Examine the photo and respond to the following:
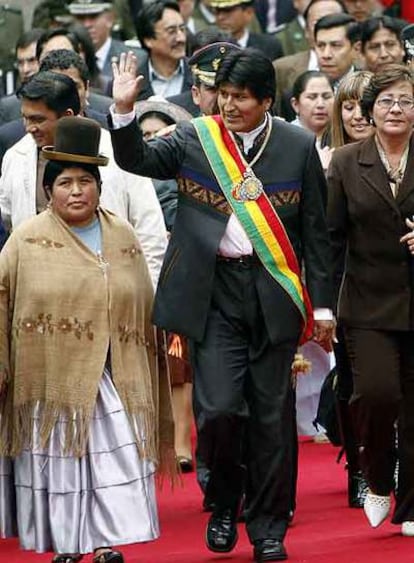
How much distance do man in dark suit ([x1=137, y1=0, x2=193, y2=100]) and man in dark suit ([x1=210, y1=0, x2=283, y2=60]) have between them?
1.08 meters

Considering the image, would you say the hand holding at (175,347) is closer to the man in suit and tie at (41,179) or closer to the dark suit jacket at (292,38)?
the man in suit and tie at (41,179)

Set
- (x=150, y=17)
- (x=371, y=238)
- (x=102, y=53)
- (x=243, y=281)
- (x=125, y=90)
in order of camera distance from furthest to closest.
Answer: (x=102, y=53), (x=150, y=17), (x=371, y=238), (x=243, y=281), (x=125, y=90)

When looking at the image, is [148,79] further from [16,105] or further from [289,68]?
[16,105]

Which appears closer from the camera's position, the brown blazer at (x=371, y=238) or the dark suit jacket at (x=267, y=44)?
the brown blazer at (x=371, y=238)

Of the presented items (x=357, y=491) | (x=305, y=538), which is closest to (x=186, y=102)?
(x=357, y=491)

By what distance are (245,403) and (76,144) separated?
130 centimetres

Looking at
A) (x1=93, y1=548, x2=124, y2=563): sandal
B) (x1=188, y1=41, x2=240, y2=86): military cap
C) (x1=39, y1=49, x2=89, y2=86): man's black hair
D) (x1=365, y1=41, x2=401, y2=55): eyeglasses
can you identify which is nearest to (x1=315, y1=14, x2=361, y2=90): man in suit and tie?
(x1=365, y1=41, x2=401, y2=55): eyeglasses

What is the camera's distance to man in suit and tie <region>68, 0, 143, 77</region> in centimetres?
1551

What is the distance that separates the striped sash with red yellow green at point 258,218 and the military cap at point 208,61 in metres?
1.19

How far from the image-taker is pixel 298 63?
14.9 m

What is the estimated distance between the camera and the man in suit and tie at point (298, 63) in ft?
45.9

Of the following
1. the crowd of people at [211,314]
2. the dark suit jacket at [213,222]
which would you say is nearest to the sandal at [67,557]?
the crowd of people at [211,314]

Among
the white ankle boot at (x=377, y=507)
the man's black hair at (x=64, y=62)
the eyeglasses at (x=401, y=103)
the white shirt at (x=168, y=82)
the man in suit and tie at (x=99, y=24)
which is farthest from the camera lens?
the man in suit and tie at (x=99, y=24)

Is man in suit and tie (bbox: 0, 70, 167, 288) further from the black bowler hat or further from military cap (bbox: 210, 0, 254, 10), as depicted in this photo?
military cap (bbox: 210, 0, 254, 10)
